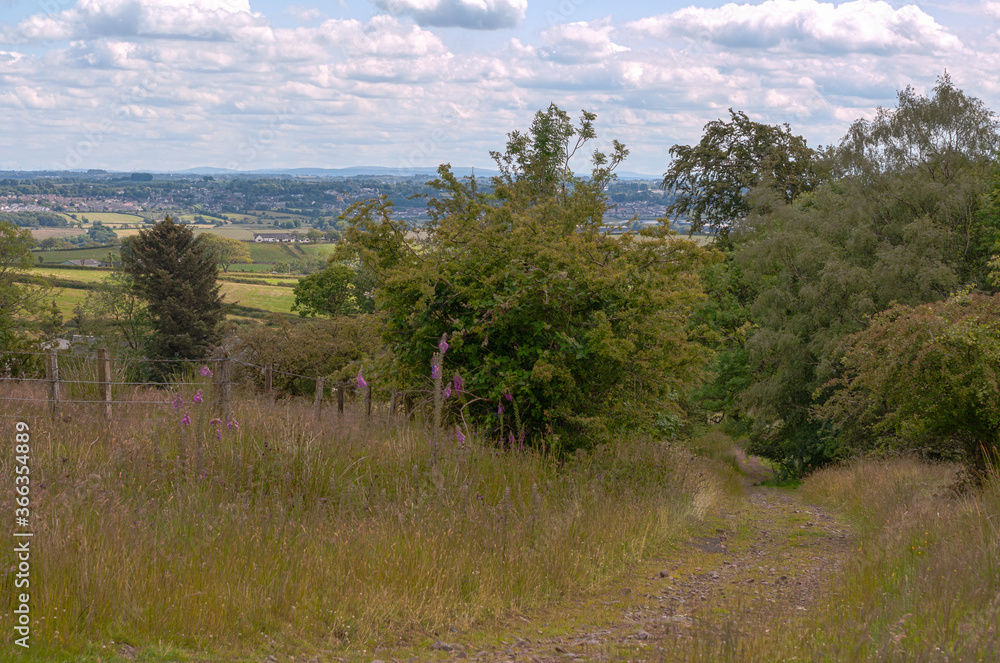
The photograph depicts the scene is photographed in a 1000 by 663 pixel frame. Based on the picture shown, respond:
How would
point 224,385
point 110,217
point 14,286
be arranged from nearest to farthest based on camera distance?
point 224,385 < point 14,286 < point 110,217

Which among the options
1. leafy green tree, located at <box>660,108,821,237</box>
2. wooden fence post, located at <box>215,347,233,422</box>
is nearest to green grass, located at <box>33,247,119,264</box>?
leafy green tree, located at <box>660,108,821,237</box>

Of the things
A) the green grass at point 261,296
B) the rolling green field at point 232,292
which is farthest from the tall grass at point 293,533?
the green grass at point 261,296

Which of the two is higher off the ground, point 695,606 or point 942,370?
point 942,370

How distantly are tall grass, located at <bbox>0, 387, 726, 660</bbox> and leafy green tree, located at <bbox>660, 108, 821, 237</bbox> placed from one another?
35.3 meters

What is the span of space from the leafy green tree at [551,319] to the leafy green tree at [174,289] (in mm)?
47835

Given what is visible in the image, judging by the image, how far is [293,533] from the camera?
19.9 feet

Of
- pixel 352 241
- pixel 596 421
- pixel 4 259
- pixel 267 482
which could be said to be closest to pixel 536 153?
pixel 352 241

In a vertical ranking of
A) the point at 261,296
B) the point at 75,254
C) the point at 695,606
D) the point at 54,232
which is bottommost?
the point at 261,296

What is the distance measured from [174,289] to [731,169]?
38.4 metres

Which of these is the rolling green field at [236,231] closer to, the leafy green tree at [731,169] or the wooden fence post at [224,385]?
the leafy green tree at [731,169]

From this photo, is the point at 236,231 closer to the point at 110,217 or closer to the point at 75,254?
the point at 110,217

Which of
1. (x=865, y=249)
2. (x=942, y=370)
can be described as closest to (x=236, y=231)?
(x=865, y=249)

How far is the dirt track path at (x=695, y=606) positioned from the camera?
16.0 ft

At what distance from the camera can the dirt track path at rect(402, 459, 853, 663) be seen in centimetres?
488
